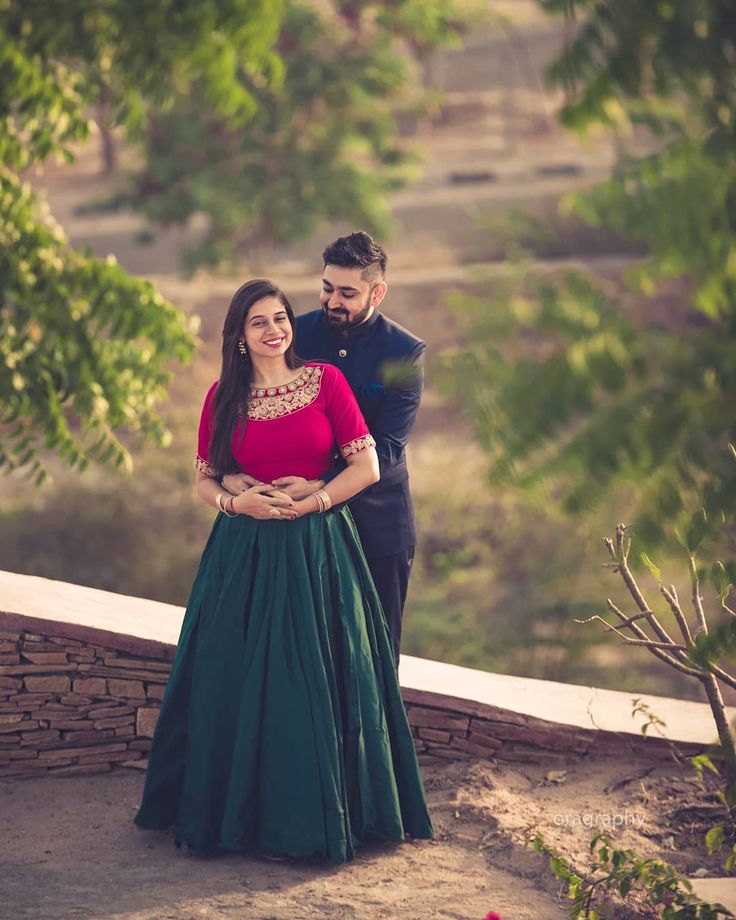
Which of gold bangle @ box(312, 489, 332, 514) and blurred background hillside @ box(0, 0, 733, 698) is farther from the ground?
blurred background hillside @ box(0, 0, 733, 698)

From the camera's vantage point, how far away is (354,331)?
182 inches

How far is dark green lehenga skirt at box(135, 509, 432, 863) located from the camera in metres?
4.30

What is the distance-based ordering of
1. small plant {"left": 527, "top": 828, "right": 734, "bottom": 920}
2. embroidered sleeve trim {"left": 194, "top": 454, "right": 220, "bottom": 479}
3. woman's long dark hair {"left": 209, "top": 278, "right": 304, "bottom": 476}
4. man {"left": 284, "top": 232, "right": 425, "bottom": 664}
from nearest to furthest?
small plant {"left": 527, "top": 828, "right": 734, "bottom": 920}, woman's long dark hair {"left": 209, "top": 278, "right": 304, "bottom": 476}, embroidered sleeve trim {"left": 194, "top": 454, "right": 220, "bottom": 479}, man {"left": 284, "top": 232, "right": 425, "bottom": 664}

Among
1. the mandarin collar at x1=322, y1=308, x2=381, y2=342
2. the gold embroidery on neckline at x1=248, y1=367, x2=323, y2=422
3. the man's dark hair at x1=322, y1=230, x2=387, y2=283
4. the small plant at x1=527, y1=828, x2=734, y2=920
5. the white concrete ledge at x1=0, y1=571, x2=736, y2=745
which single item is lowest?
the small plant at x1=527, y1=828, x2=734, y2=920

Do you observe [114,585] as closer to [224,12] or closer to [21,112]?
[21,112]

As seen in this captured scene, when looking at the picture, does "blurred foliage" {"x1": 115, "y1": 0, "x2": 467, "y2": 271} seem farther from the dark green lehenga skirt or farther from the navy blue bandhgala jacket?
the dark green lehenga skirt

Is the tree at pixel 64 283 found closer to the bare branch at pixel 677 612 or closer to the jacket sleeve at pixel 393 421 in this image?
the jacket sleeve at pixel 393 421

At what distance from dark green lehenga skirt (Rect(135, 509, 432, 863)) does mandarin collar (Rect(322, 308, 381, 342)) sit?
623 mm

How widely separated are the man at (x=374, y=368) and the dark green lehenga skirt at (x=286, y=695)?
0.20 m

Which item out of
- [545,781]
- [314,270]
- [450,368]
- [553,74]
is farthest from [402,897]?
[314,270]

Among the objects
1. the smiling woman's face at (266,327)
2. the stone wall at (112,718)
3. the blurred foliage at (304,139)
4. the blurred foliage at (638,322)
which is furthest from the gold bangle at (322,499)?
the blurred foliage at (304,139)

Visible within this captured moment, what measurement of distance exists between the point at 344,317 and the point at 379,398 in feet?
0.99

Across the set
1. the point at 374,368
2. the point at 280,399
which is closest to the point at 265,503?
the point at 280,399

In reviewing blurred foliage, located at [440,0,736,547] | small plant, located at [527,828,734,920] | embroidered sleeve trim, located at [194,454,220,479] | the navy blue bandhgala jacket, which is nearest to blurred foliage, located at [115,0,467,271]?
the navy blue bandhgala jacket
